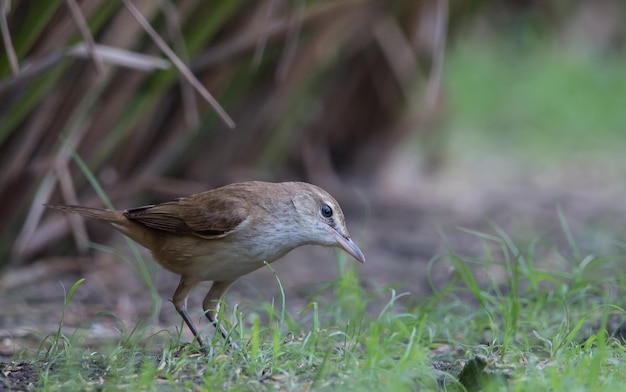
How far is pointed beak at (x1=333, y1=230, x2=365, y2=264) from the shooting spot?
4.46 metres

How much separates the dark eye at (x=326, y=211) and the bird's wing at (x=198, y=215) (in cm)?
34

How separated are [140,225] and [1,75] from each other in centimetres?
105

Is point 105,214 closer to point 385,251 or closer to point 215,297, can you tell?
point 215,297

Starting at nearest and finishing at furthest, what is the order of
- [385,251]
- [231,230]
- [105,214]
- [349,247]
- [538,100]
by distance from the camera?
1. [231,230]
2. [349,247]
3. [105,214]
4. [385,251]
5. [538,100]

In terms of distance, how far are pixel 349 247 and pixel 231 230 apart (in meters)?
0.53

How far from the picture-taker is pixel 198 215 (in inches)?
178

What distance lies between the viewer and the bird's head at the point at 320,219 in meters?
4.48

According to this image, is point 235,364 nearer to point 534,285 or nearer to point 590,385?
point 590,385

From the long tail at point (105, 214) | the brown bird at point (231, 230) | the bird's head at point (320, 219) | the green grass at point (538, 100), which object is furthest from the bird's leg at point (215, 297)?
the green grass at point (538, 100)

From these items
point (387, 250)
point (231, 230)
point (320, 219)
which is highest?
point (231, 230)

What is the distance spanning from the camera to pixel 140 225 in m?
4.76

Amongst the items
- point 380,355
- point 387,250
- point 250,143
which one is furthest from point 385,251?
point 380,355

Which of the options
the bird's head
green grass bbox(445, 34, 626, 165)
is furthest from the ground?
green grass bbox(445, 34, 626, 165)

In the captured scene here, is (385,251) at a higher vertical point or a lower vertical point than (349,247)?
lower
